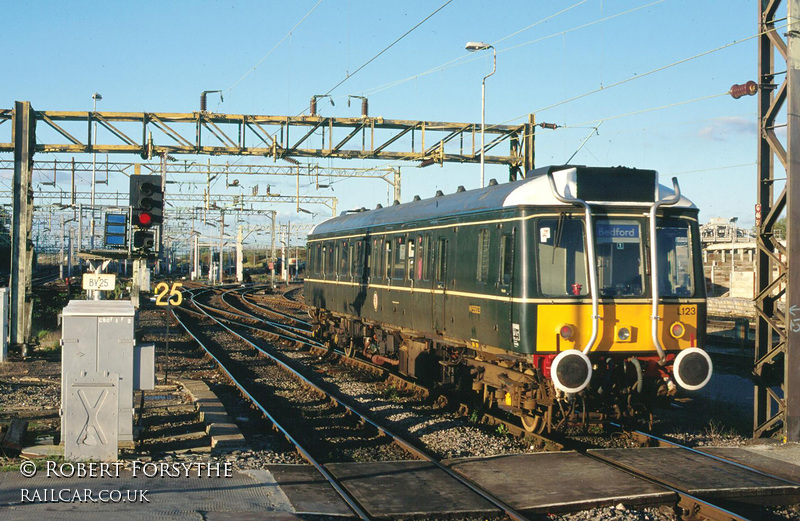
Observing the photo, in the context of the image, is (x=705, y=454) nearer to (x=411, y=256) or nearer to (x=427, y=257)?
(x=427, y=257)

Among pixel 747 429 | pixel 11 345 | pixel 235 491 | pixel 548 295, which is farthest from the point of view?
pixel 11 345

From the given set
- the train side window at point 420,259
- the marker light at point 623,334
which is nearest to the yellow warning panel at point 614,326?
the marker light at point 623,334

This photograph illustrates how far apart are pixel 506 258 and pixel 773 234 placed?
359 centimetres

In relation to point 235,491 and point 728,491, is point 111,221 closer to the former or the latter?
point 235,491

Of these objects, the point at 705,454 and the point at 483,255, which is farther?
the point at 483,255

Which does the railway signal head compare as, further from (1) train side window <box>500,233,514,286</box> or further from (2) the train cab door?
(1) train side window <box>500,233,514,286</box>

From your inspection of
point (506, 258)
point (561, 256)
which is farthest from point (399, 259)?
point (561, 256)

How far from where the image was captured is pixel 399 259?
1561 centimetres

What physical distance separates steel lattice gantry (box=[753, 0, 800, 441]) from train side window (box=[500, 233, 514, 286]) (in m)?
3.30

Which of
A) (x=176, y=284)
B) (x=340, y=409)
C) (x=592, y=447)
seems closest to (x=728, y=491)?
(x=592, y=447)

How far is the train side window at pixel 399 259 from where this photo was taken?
50.3 ft

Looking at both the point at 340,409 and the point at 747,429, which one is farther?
the point at 340,409

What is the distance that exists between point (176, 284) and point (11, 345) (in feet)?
18.2

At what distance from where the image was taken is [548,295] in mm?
10188
